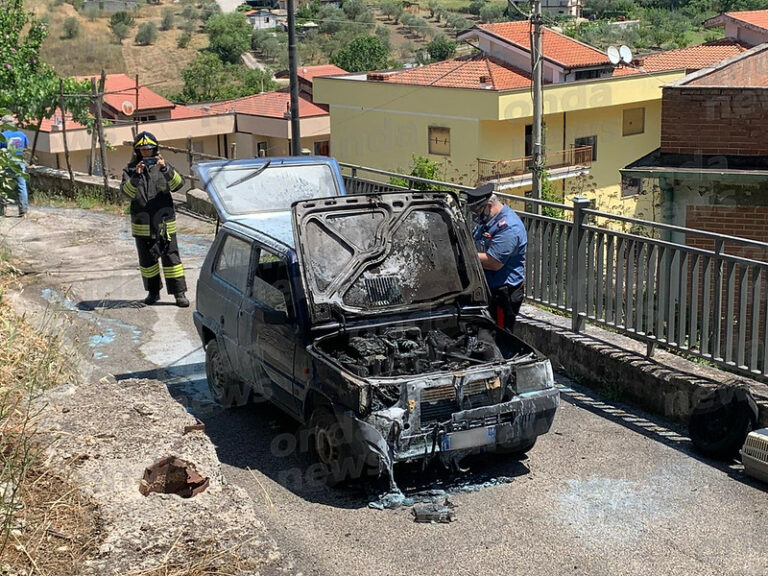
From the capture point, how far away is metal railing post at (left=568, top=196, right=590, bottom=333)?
27.8 ft

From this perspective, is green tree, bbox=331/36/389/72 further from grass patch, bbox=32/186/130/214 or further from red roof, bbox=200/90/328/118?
grass patch, bbox=32/186/130/214

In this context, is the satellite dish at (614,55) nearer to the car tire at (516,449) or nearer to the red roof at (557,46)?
the red roof at (557,46)

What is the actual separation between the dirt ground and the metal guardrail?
3.35 m

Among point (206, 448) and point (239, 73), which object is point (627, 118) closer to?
point (239, 73)

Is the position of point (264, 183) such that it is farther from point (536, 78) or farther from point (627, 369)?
point (536, 78)

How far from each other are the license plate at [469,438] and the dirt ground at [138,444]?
1350mm

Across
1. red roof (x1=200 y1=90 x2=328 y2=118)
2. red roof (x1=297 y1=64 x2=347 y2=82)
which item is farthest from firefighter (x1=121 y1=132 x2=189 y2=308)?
red roof (x1=297 y1=64 x2=347 y2=82)

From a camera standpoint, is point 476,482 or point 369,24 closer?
point 476,482

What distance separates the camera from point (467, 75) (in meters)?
48.9

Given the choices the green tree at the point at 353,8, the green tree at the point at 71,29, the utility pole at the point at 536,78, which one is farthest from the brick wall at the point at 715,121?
the green tree at the point at 71,29

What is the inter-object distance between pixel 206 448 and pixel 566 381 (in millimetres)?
3968

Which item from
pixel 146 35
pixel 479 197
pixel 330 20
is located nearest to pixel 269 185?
pixel 479 197

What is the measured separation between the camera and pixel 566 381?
27.9 ft

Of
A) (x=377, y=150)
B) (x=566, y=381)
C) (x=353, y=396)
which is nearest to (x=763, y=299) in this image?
(x=566, y=381)
